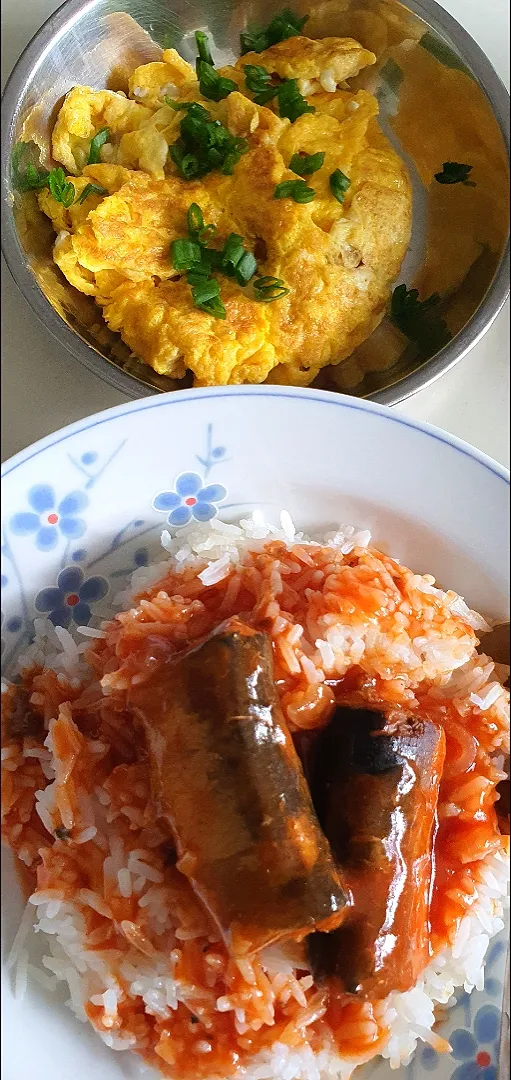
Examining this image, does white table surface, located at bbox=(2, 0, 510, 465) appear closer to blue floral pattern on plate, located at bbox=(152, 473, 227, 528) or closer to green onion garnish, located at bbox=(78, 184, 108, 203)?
green onion garnish, located at bbox=(78, 184, 108, 203)

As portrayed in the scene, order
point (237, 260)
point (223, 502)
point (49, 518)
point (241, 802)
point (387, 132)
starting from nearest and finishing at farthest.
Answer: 1. point (241, 802)
2. point (49, 518)
3. point (223, 502)
4. point (237, 260)
5. point (387, 132)

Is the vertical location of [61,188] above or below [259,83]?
below

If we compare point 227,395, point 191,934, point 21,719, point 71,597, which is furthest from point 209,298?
point 191,934

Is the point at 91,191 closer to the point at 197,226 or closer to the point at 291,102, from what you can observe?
the point at 197,226

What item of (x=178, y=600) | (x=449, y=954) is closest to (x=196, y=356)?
(x=178, y=600)

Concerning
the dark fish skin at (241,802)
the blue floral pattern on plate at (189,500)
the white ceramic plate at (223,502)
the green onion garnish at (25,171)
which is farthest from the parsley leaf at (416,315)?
the dark fish skin at (241,802)

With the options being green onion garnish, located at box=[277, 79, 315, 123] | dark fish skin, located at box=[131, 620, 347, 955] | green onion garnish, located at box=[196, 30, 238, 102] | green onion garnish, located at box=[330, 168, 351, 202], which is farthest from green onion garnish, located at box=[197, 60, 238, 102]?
dark fish skin, located at box=[131, 620, 347, 955]

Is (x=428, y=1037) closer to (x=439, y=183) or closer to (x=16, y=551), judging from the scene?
(x=16, y=551)
